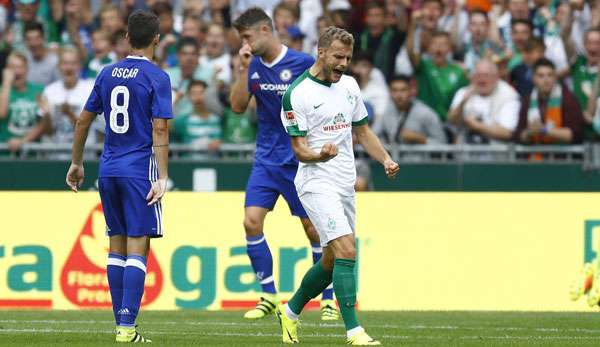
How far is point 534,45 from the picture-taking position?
1614cm

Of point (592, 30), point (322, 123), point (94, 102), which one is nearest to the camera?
point (94, 102)

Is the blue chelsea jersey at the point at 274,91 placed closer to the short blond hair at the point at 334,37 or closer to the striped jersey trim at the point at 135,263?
the short blond hair at the point at 334,37

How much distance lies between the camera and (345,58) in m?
8.71

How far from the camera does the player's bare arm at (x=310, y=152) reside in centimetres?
827

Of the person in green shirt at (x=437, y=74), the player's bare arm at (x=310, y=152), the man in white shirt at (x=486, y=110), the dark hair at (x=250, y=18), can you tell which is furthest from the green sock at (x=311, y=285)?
the person in green shirt at (x=437, y=74)

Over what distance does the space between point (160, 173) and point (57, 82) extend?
8.23 metres

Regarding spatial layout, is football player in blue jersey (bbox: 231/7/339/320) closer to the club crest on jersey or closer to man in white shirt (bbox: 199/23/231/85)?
the club crest on jersey

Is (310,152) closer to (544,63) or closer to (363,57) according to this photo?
(544,63)

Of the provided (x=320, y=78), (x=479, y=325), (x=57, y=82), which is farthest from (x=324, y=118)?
(x=57, y=82)

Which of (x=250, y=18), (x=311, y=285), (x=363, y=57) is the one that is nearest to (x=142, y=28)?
(x=311, y=285)

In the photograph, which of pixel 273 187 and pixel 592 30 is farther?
pixel 592 30

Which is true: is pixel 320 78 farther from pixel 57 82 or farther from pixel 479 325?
pixel 57 82

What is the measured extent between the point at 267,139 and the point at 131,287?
321 centimetres

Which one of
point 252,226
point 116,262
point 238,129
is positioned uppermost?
point 238,129
